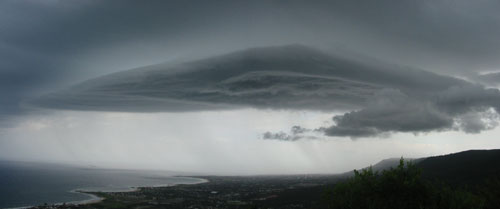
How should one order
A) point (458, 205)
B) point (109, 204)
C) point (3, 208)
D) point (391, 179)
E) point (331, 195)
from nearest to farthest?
1. point (458, 205)
2. point (391, 179)
3. point (331, 195)
4. point (3, 208)
5. point (109, 204)

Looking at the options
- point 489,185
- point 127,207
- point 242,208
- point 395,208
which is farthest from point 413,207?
point 127,207

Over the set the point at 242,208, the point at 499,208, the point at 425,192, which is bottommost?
the point at 242,208

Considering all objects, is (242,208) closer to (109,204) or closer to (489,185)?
(109,204)

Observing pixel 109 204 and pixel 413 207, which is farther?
pixel 109 204

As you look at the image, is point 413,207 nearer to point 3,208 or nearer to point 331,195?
point 331,195

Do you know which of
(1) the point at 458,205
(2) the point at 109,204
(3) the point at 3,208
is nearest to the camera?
(1) the point at 458,205

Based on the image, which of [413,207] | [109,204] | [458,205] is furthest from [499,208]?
[109,204]

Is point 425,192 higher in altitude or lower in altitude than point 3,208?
higher
